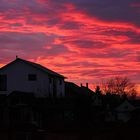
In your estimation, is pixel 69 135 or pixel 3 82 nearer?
pixel 69 135

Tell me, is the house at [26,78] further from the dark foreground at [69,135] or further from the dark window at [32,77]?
the dark foreground at [69,135]

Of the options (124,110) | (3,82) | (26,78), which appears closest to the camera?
(26,78)

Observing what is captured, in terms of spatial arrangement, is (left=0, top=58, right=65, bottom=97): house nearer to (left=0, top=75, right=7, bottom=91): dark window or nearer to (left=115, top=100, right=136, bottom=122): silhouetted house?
(left=0, top=75, right=7, bottom=91): dark window

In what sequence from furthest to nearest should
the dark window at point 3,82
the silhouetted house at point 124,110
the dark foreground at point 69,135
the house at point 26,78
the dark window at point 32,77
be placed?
the silhouetted house at point 124,110, the dark window at point 3,82, the dark window at point 32,77, the house at point 26,78, the dark foreground at point 69,135

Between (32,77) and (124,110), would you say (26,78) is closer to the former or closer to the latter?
(32,77)

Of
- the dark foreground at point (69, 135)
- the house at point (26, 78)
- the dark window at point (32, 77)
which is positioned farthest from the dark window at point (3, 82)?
the dark foreground at point (69, 135)

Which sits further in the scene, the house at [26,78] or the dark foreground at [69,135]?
the house at [26,78]

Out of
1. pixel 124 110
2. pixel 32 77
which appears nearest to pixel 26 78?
pixel 32 77

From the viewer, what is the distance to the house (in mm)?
69125

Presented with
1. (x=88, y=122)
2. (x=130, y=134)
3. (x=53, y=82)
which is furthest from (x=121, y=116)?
(x=130, y=134)

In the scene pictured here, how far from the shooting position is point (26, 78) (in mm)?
69500

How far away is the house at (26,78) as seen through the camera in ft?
227

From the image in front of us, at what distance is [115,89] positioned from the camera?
157m

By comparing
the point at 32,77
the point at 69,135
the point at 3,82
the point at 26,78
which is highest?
the point at 32,77
